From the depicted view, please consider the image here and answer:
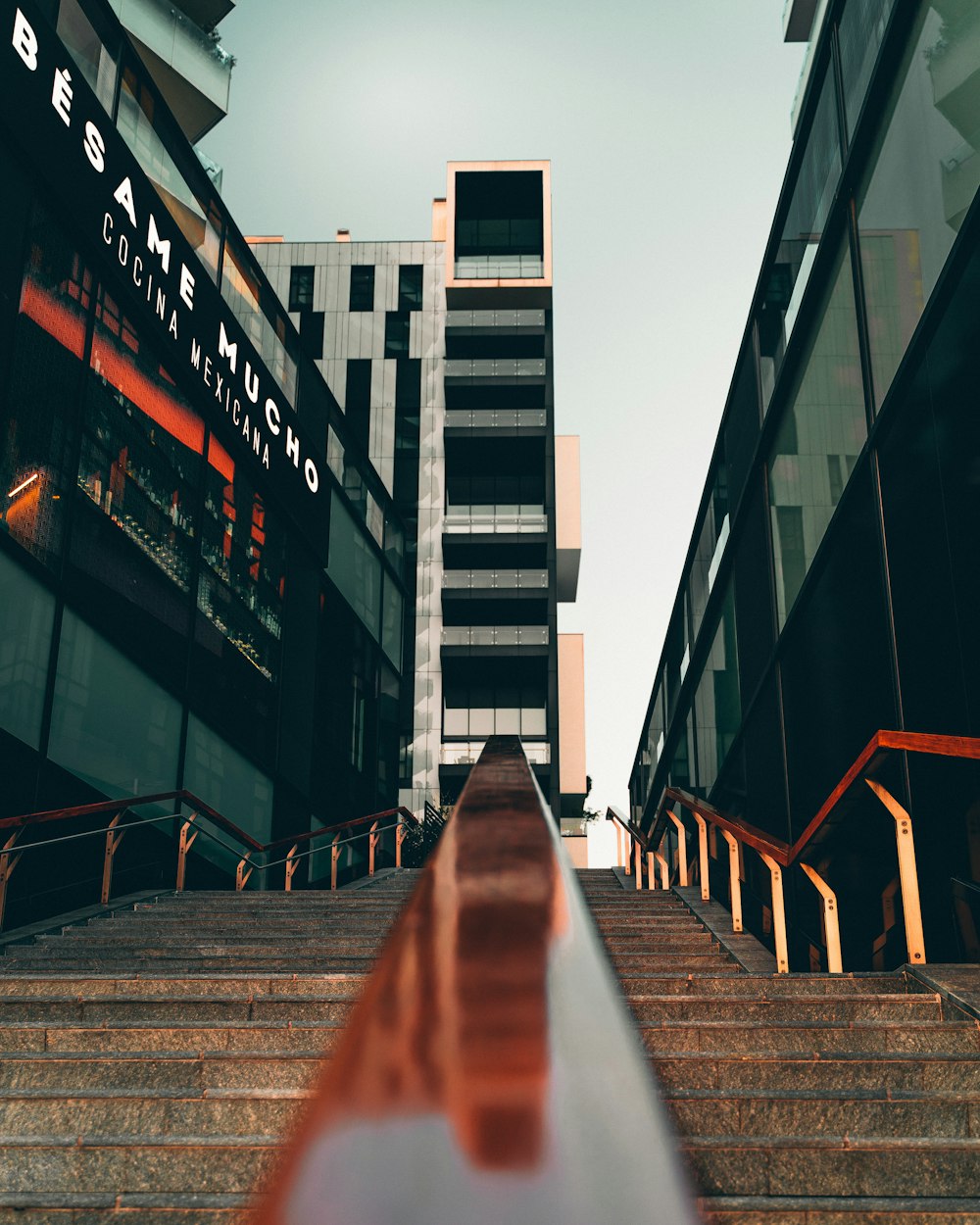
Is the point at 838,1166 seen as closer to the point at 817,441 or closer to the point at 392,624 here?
the point at 817,441

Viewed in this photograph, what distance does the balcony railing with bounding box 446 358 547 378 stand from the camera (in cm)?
3797

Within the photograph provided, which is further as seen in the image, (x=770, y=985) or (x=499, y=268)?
(x=499, y=268)

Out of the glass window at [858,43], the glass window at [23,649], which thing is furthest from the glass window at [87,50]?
the glass window at [858,43]

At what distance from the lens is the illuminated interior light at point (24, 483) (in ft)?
23.5

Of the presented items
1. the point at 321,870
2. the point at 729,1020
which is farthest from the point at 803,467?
the point at 321,870

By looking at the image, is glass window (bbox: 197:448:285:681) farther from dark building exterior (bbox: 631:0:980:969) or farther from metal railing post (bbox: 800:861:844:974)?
→ metal railing post (bbox: 800:861:844:974)

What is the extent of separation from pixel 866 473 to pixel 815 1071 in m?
4.36

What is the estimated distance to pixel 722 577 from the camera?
12477 mm

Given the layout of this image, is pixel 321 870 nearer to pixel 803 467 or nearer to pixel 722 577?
pixel 722 577

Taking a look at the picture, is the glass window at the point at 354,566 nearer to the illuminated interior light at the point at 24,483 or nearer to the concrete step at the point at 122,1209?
the illuminated interior light at the point at 24,483

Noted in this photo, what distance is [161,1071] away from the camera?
377cm

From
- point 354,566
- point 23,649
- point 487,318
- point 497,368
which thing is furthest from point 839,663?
point 487,318

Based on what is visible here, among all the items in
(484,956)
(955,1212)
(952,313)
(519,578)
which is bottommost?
(955,1212)

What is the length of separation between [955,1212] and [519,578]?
33.6 m
